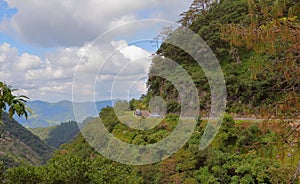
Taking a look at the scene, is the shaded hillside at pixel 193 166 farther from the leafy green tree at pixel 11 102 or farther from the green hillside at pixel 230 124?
the leafy green tree at pixel 11 102

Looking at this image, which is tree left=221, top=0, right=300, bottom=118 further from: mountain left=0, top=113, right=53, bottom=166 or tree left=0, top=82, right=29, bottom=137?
mountain left=0, top=113, right=53, bottom=166

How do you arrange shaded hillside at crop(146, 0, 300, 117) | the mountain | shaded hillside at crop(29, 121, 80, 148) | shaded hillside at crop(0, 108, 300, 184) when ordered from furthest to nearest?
shaded hillside at crop(29, 121, 80, 148), the mountain, shaded hillside at crop(0, 108, 300, 184), shaded hillside at crop(146, 0, 300, 117)

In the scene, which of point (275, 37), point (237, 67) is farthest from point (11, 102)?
point (237, 67)

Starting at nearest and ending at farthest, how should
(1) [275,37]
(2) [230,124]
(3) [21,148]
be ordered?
1. (1) [275,37]
2. (2) [230,124]
3. (3) [21,148]

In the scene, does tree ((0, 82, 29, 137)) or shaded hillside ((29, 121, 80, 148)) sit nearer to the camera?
tree ((0, 82, 29, 137))

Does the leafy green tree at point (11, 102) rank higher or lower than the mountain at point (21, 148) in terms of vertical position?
higher

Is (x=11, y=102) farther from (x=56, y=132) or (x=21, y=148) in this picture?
(x=56, y=132)

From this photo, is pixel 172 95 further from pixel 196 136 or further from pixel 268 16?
pixel 268 16

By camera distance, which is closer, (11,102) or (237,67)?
(11,102)

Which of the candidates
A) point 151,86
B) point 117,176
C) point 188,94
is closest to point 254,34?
point 117,176

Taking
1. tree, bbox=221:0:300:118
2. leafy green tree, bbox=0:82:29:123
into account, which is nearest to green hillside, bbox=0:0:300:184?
tree, bbox=221:0:300:118

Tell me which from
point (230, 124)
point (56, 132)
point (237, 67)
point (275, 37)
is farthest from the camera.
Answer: point (56, 132)

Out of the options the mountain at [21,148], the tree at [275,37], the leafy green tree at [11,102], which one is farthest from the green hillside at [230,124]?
the mountain at [21,148]

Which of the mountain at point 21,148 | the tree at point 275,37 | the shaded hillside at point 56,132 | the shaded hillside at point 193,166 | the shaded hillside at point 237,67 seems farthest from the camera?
the shaded hillside at point 56,132
